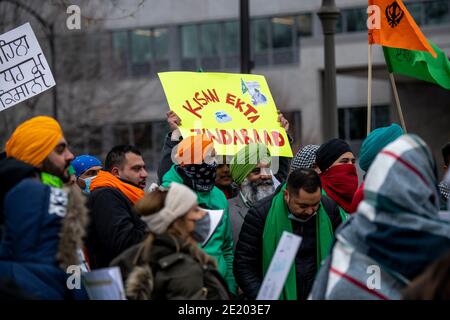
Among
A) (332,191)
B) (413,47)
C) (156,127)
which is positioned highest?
(413,47)

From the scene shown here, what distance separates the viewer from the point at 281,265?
515 centimetres

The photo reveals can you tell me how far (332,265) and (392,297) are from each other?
0.30 m

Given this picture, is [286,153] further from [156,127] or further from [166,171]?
[156,127]

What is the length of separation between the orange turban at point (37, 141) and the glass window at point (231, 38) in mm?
39845

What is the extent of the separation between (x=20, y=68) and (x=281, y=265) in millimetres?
3185

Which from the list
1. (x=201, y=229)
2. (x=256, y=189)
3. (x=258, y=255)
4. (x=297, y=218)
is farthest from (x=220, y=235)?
(x=201, y=229)

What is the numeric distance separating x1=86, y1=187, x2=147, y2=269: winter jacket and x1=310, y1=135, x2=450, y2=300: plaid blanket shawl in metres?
2.01

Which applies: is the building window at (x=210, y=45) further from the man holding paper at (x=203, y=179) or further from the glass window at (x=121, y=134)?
the man holding paper at (x=203, y=179)

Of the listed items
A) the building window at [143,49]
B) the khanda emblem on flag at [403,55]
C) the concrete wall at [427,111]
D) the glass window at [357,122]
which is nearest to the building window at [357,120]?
the glass window at [357,122]

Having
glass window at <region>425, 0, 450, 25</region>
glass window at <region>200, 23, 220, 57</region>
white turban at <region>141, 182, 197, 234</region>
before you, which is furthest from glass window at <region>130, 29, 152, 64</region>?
white turban at <region>141, 182, 197, 234</region>

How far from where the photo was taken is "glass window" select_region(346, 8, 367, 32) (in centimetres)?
4128

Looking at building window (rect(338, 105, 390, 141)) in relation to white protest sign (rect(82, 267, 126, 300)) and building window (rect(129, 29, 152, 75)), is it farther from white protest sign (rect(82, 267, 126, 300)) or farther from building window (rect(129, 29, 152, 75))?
white protest sign (rect(82, 267, 126, 300))

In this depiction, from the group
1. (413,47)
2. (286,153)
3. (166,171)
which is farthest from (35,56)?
(413,47)
